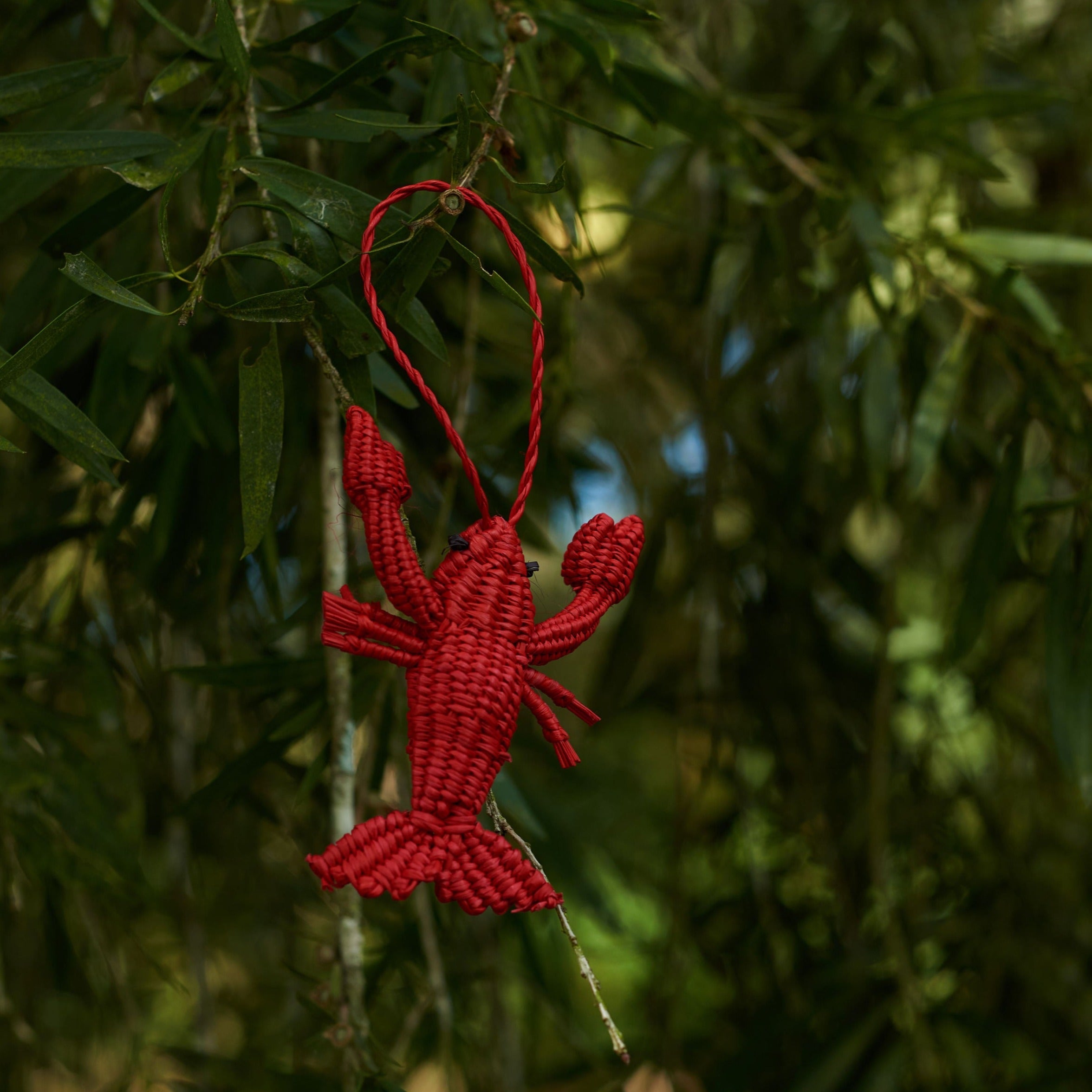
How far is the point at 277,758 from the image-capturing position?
66 cm

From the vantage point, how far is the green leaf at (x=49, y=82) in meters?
0.50

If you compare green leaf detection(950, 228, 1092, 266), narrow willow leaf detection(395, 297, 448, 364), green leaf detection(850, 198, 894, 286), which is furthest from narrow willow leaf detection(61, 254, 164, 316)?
green leaf detection(950, 228, 1092, 266)

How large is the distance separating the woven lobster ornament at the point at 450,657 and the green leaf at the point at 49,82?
0.23m

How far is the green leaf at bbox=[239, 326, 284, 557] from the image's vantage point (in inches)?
16.4

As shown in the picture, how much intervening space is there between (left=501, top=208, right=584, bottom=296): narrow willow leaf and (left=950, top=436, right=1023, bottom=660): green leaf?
0.42 meters

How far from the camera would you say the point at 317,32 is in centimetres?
49

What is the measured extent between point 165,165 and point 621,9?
0.84ft

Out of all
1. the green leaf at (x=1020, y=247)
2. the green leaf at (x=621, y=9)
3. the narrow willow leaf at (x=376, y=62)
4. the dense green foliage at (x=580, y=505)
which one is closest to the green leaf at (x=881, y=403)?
the dense green foliage at (x=580, y=505)

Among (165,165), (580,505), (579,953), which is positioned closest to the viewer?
(579,953)

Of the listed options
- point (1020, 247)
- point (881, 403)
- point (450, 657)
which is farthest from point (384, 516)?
point (1020, 247)

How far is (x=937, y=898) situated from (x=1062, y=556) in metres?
0.59

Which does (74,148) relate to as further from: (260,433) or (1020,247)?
(1020,247)

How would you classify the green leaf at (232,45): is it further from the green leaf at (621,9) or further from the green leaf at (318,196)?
the green leaf at (621,9)

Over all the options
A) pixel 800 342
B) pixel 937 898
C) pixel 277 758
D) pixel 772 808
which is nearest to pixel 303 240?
pixel 277 758
